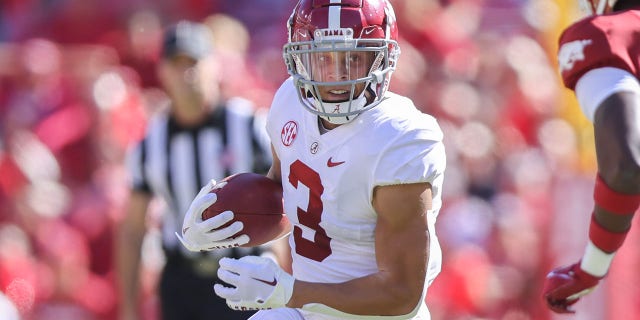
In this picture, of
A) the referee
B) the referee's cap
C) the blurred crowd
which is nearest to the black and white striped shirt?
the referee

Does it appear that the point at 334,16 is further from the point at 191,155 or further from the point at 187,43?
the point at 187,43

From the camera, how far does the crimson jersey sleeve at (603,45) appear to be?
103 inches

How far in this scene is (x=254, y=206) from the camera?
2.91 meters

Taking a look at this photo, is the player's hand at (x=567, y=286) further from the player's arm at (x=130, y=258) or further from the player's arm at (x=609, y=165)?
the player's arm at (x=130, y=258)

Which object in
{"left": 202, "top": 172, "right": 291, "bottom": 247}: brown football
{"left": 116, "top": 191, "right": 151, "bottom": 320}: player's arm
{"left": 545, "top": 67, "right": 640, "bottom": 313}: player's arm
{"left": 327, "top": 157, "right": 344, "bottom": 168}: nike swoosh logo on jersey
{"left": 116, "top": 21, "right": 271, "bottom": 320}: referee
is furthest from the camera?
{"left": 116, "top": 191, "right": 151, "bottom": 320}: player's arm

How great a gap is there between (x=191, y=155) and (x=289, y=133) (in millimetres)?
1319

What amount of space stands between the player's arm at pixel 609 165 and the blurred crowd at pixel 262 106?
5.67 feet

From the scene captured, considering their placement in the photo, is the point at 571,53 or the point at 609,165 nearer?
the point at 609,165

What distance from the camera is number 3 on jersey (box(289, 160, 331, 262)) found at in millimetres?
2799

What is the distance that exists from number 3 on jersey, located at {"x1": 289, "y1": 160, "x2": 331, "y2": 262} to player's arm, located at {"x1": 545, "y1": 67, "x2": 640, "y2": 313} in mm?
609

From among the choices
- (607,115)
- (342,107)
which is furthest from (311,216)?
(607,115)

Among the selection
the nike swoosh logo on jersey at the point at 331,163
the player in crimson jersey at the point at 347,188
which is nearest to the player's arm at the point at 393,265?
the player in crimson jersey at the point at 347,188

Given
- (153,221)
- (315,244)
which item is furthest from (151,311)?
(315,244)

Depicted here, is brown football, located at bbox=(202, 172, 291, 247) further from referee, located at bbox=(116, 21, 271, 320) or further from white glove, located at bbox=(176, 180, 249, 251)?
referee, located at bbox=(116, 21, 271, 320)
